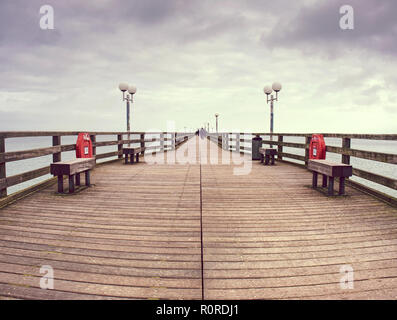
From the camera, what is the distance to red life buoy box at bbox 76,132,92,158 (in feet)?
20.6

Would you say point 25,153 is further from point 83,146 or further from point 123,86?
point 123,86

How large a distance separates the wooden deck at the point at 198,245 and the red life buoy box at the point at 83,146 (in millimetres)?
1141

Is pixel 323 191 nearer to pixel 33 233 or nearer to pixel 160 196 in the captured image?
pixel 160 196

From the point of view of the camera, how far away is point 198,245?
306 centimetres

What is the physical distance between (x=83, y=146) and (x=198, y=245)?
14.6 ft

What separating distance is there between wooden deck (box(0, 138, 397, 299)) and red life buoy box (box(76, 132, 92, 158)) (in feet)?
3.74

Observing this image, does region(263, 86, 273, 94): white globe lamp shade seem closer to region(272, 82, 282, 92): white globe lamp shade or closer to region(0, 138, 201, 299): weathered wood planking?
region(272, 82, 282, 92): white globe lamp shade

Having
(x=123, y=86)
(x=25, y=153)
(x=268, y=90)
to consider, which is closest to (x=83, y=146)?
(x=25, y=153)

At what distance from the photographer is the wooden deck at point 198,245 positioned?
7.41ft

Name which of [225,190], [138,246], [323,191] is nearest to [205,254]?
[138,246]

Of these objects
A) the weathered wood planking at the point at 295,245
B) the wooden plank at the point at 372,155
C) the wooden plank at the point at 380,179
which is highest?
the wooden plank at the point at 372,155

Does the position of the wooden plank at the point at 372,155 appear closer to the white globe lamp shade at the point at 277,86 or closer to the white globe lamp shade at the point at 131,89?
the white globe lamp shade at the point at 277,86

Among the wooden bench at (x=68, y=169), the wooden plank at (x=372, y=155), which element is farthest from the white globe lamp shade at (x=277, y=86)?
the wooden bench at (x=68, y=169)
